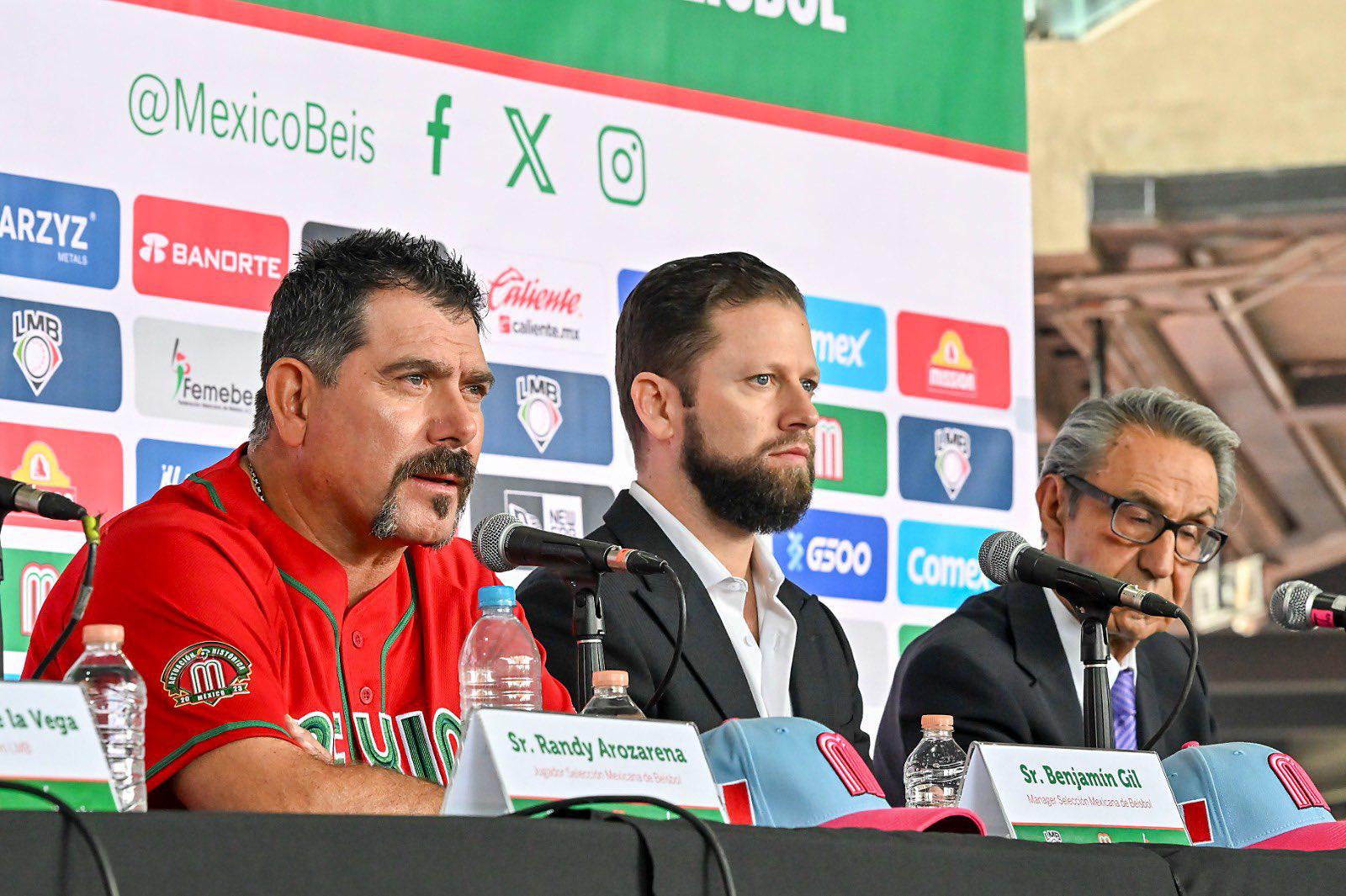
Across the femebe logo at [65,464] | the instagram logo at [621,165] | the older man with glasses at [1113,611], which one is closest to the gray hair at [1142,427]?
the older man with glasses at [1113,611]

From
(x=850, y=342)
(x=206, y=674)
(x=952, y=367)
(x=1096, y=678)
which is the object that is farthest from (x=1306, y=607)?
(x=952, y=367)

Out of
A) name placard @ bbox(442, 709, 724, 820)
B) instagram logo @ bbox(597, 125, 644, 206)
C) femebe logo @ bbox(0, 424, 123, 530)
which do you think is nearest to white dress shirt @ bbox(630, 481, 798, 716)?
femebe logo @ bbox(0, 424, 123, 530)

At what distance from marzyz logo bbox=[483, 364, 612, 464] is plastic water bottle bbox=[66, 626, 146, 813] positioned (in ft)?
5.14

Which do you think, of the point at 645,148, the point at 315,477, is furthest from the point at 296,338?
the point at 645,148

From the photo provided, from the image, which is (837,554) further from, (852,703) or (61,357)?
(61,357)

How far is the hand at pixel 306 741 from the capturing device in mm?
1882

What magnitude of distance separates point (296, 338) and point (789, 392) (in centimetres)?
79

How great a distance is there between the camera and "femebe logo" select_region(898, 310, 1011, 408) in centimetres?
386

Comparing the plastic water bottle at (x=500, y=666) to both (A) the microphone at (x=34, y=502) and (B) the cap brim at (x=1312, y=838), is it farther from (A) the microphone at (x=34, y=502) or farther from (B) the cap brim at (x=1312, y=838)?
(B) the cap brim at (x=1312, y=838)

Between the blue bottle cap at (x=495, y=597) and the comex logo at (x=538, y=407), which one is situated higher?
the comex logo at (x=538, y=407)

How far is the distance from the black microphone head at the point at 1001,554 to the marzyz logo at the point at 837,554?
4.08 ft

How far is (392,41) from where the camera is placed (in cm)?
323

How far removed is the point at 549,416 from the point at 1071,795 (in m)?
1.72

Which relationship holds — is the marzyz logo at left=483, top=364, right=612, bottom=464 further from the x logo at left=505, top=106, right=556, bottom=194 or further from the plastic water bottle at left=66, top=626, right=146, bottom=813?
the plastic water bottle at left=66, top=626, right=146, bottom=813
